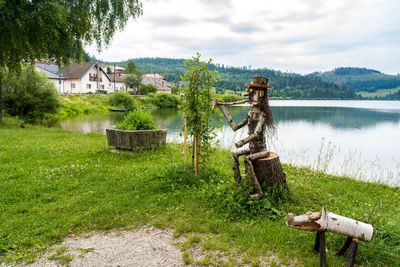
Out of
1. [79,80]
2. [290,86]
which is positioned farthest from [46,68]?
[290,86]

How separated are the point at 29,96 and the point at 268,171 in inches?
1013

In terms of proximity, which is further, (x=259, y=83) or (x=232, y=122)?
(x=232, y=122)

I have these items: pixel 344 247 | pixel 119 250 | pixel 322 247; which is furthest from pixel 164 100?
pixel 322 247

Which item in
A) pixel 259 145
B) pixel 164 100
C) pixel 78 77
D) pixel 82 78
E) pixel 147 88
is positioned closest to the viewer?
pixel 259 145

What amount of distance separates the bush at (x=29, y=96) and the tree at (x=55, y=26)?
15.0 m

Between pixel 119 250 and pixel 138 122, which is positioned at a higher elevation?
pixel 138 122

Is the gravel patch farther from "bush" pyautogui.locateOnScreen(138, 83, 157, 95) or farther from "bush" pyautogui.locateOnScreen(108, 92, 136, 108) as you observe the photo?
"bush" pyautogui.locateOnScreen(138, 83, 157, 95)

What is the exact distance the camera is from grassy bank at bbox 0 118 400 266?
13.0 ft

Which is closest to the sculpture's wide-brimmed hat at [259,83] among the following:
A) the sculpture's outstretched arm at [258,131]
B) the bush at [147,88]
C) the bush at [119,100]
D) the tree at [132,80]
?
the sculpture's outstretched arm at [258,131]

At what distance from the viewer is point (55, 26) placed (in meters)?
8.23

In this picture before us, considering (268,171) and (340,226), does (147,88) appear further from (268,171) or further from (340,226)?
(340,226)

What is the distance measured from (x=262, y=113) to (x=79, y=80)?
6297 centimetres

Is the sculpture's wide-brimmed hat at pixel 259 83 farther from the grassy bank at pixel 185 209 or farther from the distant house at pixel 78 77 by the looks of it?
the distant house at pixel 78 77

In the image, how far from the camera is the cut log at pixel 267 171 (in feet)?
17.4
